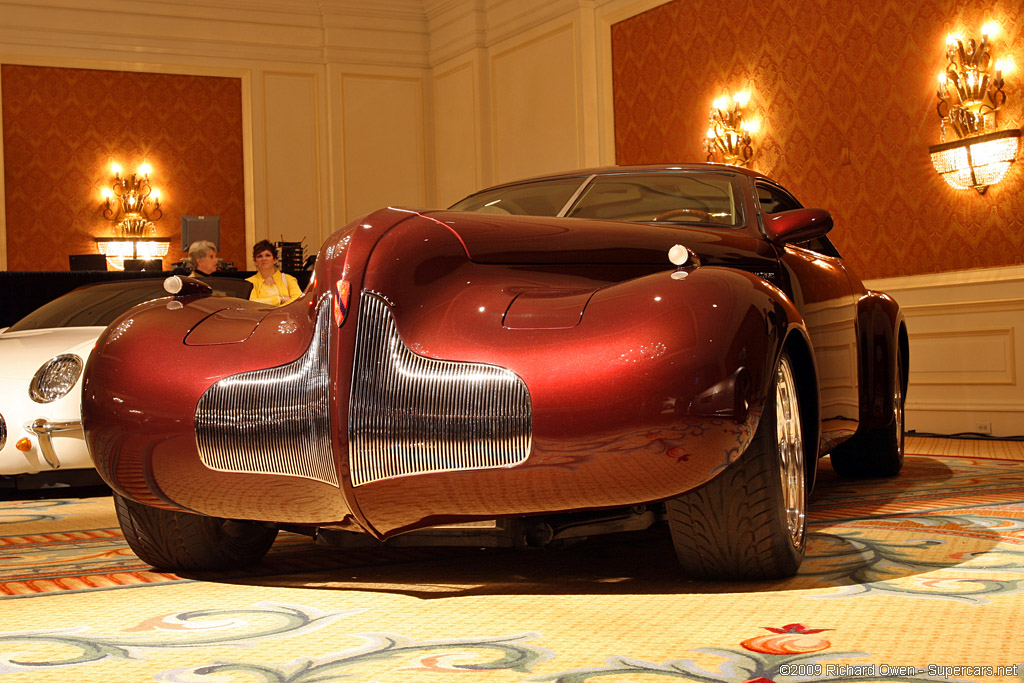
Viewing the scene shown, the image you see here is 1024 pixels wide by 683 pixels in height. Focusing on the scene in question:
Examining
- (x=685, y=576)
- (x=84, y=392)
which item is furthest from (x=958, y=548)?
(x=84, y=392)

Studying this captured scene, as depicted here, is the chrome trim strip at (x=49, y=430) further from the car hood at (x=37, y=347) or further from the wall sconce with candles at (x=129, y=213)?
the wall sconce with candles at (x=129, y=213)

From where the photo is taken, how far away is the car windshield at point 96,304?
16.5 ft

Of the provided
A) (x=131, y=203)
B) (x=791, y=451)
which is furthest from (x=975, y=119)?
(x=131, y=203)

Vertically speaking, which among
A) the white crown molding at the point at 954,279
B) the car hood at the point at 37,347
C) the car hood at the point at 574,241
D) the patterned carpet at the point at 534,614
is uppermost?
the white crown molding at the point at 954,279

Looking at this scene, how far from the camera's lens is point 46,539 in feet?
10.9

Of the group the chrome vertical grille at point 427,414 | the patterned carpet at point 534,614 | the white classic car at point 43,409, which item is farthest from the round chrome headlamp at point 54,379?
the chrome vertical grille at point 427,414

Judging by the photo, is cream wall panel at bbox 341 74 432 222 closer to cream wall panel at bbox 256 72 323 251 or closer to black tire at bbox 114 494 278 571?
cream wall panel at bbox 256 72 323 251

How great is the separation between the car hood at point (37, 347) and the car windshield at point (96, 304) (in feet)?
0.98

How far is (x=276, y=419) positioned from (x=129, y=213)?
10571mm

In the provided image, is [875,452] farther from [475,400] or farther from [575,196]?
[475,400]

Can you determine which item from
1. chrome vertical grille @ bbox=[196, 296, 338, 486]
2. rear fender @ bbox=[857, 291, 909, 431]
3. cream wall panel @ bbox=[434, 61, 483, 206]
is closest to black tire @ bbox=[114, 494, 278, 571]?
chrome vertical grille @ bbox=[196, 296, 338, 486]

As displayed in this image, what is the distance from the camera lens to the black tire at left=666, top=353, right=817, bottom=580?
213 cm

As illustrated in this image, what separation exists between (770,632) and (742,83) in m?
7.76

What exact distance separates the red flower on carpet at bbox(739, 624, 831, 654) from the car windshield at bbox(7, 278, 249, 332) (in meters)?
3.75
